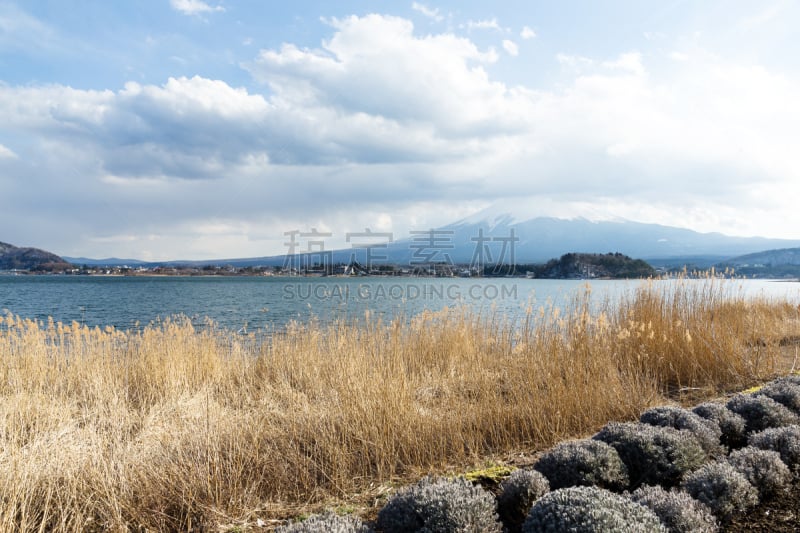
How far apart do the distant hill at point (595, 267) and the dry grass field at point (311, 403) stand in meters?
28.1

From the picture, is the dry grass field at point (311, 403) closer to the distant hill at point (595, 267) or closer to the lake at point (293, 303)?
the lake at point (293, 303)

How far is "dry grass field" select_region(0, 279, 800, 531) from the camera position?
3.00 metres

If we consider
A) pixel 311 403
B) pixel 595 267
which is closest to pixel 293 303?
pixel 311 403

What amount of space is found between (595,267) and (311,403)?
5067cm

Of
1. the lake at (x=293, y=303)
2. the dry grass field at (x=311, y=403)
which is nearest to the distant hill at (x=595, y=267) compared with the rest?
the lake at (x=293, y=303)

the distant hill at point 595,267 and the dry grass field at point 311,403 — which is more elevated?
the distant hill at point 595,267

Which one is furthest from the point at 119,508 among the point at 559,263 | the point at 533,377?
the point at 559,263

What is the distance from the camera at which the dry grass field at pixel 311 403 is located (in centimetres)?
300

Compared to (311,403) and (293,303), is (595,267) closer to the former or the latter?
(293,303)

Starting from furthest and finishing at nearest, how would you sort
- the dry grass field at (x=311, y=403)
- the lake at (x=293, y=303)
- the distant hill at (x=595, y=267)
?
the distant hill at (x=595, y=267) → the lake at (x=293, y=303) → the dry grass field at (x=311, y=403)

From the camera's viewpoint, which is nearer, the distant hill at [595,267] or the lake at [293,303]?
the lake at [293,303]

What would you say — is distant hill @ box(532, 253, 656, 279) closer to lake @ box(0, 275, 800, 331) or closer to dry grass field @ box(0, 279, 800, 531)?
lake @ box(0, 275, 800, 331)

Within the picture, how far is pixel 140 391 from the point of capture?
6535 millimetres

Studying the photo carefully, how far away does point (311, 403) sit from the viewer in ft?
17.2
